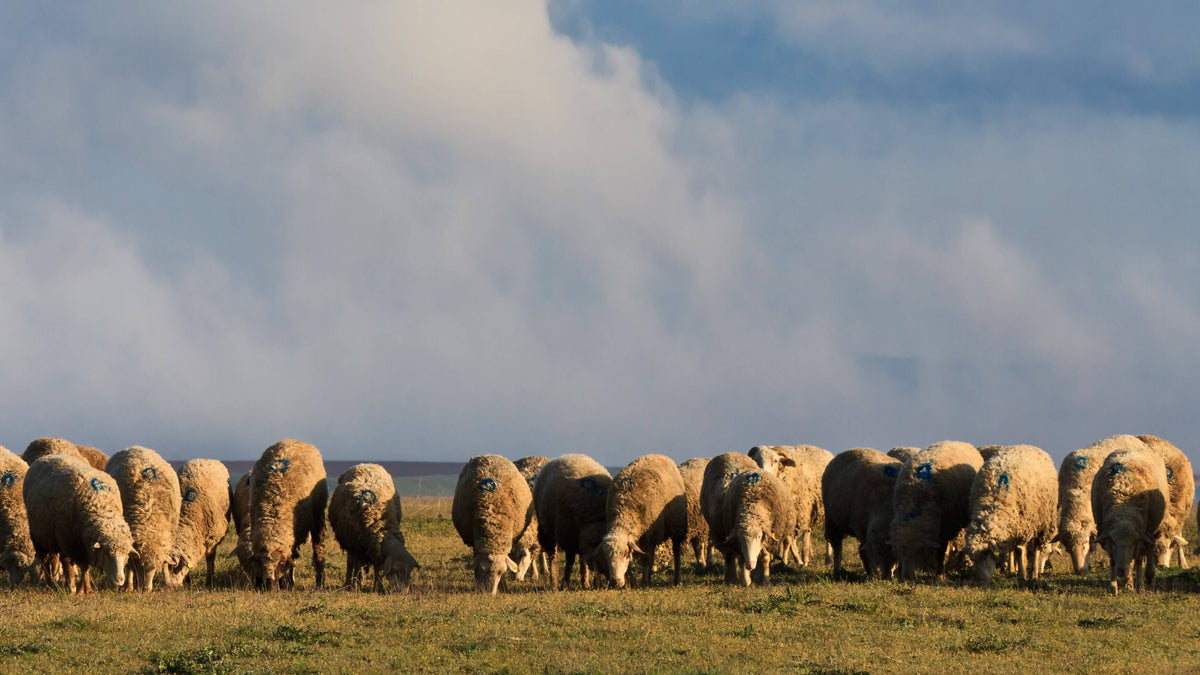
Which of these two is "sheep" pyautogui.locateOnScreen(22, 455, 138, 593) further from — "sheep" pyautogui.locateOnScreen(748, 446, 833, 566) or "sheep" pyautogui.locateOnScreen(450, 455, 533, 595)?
"sheep" pyautogui.locateOnScreen(748, 446, 833, 566)

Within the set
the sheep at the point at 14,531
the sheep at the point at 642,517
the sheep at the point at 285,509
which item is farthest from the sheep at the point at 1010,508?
the sheep at the point at 14,531

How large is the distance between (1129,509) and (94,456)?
23237 millimetres

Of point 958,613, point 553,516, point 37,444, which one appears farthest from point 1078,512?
point 37,444

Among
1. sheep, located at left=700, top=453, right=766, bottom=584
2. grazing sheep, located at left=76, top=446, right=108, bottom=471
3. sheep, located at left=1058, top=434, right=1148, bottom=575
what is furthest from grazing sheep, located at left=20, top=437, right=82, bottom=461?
sheep, located at left=1058, top=434, right=1148, bottom=575

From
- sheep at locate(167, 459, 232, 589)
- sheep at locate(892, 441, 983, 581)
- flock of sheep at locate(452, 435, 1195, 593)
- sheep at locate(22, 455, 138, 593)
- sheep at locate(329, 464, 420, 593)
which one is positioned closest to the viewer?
sheep at locate(22, 455, 138, 593)

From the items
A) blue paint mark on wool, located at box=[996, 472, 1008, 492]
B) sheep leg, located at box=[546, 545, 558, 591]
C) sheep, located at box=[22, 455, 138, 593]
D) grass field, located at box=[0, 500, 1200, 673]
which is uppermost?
blue paint mark on wool, located at box=[996, 472, 1008, 492]

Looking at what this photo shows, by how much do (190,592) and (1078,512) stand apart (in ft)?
55.7

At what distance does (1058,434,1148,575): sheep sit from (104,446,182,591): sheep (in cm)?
1685

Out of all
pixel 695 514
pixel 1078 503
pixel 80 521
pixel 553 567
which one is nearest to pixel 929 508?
pixel 1078 503

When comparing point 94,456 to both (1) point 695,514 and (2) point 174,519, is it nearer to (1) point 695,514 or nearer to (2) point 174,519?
(2) point 174,519

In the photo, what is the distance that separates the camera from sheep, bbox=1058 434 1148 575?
22.5m

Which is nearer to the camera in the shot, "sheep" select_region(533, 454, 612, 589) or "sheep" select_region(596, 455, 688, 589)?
"sheep" select_region(596, 455, 688, 589)

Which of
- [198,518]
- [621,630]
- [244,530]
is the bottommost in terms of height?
[621,630]

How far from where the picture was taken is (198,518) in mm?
22938
